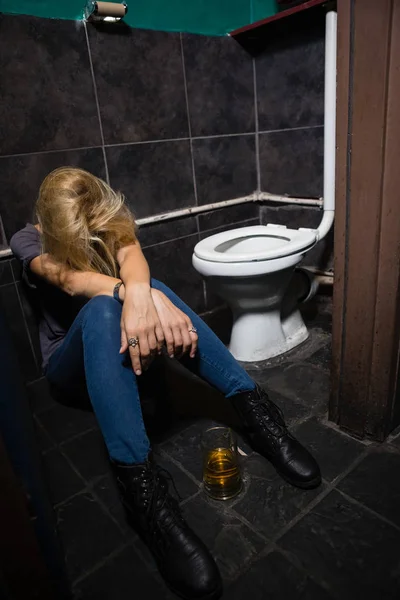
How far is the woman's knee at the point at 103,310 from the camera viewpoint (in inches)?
36.1

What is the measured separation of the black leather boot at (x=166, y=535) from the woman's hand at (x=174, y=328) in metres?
0.25

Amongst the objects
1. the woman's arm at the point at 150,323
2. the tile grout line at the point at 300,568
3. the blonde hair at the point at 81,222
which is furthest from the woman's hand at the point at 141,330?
the tile grout line at the point at 300,568

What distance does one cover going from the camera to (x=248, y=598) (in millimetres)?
767

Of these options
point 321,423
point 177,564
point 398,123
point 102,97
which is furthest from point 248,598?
point 102,97

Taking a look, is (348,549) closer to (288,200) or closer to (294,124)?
(288,200)

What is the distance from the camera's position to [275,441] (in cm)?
102

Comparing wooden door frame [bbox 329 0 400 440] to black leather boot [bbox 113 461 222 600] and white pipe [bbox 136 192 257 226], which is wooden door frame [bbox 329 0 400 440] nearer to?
black leather boot [bbox 113 461 222 600]

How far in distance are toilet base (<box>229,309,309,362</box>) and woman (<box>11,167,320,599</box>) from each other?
0.49 m

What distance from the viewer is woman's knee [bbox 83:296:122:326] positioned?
92 centimetres

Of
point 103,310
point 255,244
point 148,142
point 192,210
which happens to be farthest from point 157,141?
point 103,310

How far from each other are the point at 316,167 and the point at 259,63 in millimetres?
562

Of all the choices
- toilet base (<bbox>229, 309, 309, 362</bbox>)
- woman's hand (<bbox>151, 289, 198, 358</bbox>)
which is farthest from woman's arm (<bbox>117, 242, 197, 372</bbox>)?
toilet base (<bbox>229, 309, 309, 362</bbox>)

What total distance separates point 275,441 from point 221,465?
0.14m

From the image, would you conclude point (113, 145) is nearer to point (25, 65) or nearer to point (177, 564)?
point (25, 65)
